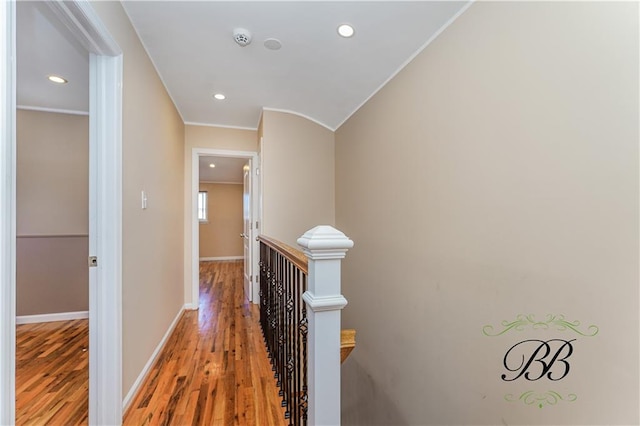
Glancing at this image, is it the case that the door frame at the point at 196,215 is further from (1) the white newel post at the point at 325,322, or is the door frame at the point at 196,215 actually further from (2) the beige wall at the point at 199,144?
(1) the white newel post at the point at 325,322

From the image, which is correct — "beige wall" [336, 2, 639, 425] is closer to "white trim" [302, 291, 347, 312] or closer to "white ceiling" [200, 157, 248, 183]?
"white trim" [302, 291, 347, 312]

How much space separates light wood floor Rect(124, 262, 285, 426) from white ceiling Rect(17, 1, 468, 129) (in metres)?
2.16

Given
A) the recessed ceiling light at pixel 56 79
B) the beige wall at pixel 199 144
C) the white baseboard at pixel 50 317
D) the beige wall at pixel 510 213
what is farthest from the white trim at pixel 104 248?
the white baseboard at pixel 50 317

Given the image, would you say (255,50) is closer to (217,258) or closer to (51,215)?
Answer: (51,215)

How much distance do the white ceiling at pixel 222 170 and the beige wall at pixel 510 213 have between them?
371cm

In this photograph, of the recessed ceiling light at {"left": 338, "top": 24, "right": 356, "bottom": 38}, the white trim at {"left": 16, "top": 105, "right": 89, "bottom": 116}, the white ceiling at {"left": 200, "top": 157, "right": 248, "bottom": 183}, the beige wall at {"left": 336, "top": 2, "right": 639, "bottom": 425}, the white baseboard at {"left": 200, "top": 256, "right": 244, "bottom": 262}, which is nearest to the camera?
the beige wall at {"left": 336, "top": 2, "right": 639, "bottom": 425}

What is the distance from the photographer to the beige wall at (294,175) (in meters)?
3.25

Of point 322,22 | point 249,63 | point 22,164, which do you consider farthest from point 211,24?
point 22,164

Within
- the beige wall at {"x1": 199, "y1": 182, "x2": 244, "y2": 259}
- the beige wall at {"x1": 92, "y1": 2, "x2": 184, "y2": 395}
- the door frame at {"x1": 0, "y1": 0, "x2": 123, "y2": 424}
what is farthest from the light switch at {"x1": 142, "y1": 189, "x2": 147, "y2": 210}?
the beige wall at {"x1": 199, "y1": 182, "x2": 244, "y2": 259}

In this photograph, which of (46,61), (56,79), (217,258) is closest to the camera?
(46,61)

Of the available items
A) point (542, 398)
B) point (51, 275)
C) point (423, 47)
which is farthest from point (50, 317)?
point (423, 47)

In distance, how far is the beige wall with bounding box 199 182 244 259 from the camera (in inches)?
292

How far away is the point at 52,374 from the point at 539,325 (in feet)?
10.2

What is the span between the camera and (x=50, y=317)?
3.02 m
